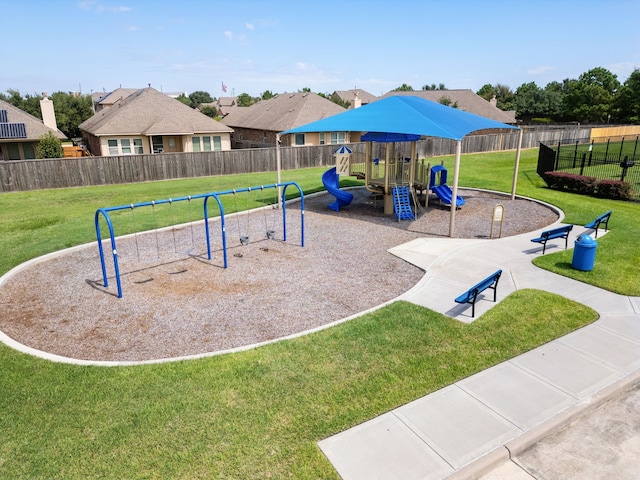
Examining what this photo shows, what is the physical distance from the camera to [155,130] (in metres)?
33.2

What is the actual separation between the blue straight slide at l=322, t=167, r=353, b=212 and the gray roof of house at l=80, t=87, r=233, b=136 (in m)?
20.4

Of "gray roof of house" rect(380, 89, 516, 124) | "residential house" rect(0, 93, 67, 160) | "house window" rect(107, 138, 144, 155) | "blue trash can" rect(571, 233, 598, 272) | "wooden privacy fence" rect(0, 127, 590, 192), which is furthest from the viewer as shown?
"gray roof of house" rect(380, 89, 516, 124)

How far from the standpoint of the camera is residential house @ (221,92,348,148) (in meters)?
40.0

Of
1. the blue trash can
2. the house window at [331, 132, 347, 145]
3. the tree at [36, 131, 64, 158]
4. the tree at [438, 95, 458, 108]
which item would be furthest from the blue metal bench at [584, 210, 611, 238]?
the tree at [438, 95, 458, 108]

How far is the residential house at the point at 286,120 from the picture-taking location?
131 ft

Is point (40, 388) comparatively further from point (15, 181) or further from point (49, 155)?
point (49, 155)

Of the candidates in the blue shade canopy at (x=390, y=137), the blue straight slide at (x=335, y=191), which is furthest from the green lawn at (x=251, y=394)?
the blue straight slide at (x=335, y=191)

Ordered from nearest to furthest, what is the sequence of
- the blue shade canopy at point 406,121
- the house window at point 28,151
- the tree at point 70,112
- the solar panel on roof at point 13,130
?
the blue shade canopy at point 406,121
the solar panel on roof at point 13,130
the house window at point 28,151
the tree at point 70,112

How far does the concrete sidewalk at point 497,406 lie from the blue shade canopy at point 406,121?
6.73 m

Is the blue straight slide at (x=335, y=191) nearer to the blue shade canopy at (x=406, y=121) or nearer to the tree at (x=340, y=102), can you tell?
the blue shade canopy at (x=406, y=121)

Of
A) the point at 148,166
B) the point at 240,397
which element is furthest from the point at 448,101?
the point at 240,397

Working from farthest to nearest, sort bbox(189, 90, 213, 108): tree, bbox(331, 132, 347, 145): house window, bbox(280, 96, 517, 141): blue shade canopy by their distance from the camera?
bbox(189, 90, 213, 108): tree, bbox(331, 132, 347, 145): house window, bbox(280, 96, 517, 141): blue shade canopy

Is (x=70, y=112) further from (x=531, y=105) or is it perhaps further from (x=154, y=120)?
(x=531, y=105)

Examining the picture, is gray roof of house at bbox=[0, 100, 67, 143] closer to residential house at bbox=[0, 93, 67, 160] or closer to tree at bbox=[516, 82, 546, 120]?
residential house at bbox=[0, 93, 67, 160]
